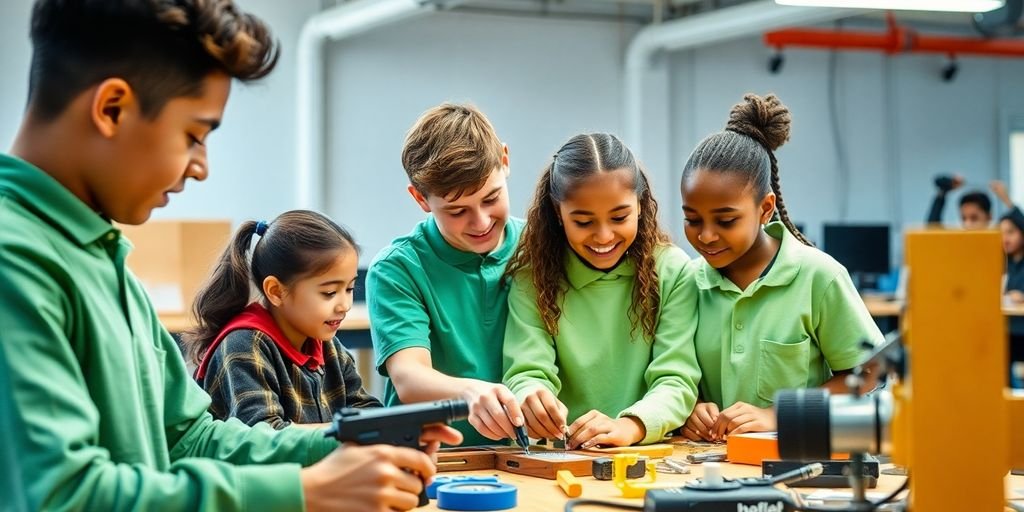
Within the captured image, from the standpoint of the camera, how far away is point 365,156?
7570 millimetres

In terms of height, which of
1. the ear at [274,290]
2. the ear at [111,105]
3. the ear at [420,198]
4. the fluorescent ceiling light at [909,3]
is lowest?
the ear at [274,290]

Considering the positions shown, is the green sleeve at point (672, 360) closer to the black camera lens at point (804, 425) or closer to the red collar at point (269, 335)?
the red collar at point (269, 335)

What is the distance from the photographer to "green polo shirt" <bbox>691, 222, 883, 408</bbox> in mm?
2123

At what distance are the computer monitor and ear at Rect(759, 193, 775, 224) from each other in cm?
630

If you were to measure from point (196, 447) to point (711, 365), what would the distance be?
1.07m

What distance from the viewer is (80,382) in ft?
3.70

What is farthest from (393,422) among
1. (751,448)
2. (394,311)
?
(394,311)

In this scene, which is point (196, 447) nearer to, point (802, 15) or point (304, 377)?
point (304, 377)

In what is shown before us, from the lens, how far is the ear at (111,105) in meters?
1.17

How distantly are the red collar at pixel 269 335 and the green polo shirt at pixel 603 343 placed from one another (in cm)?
41

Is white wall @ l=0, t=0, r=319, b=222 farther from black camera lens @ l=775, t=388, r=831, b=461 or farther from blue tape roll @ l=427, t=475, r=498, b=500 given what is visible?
black camera lens @ l=775, t=388, r=831, b=461

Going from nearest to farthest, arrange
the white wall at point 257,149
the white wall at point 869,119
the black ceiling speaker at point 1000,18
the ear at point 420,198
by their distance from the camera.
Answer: the ear at point 420,198
the white wall at point 257,149
the black ceiling speaker at point 1000,18
the white wall at point 869,119

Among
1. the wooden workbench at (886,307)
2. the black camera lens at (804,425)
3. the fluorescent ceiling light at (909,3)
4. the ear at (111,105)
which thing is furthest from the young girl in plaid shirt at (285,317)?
the wooden workbench at (886,307)

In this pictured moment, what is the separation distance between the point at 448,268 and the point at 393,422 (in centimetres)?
101
